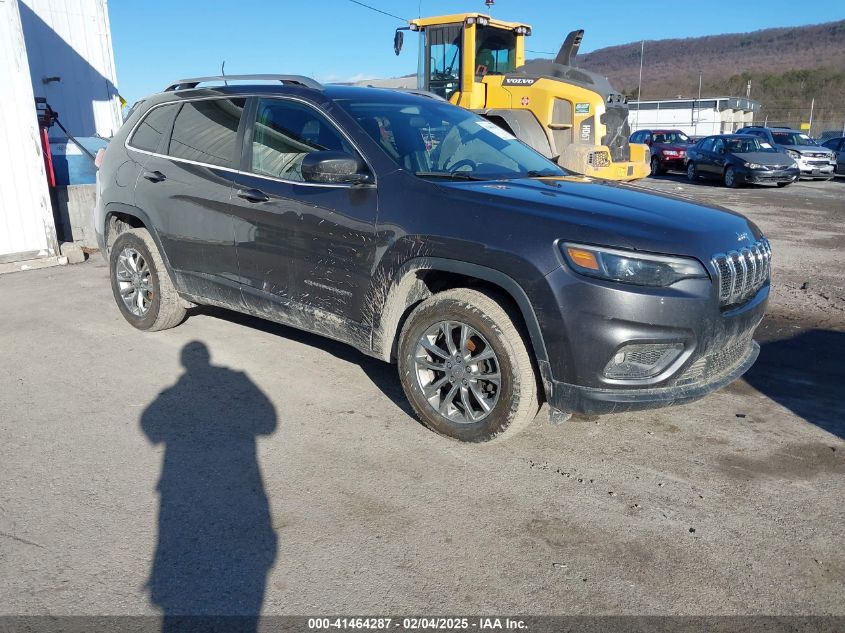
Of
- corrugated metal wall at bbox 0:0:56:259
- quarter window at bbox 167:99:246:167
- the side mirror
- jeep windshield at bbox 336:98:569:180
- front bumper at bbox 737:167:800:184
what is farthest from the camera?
front bumper at bbox 737:167:800:184

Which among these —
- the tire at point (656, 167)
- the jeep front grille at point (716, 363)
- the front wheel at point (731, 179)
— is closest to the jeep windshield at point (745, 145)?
the front wheel at point (731, 179)

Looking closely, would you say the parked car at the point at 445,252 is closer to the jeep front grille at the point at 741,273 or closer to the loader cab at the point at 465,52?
the jeep front grille at the point at 741,273

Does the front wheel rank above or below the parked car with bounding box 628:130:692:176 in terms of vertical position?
below

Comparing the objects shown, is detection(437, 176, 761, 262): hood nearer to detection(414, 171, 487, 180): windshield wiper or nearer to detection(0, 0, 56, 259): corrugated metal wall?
detection(414, 171, 487, 180): windshield wiper

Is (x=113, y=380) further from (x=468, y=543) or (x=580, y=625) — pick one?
(x=580, y=625)

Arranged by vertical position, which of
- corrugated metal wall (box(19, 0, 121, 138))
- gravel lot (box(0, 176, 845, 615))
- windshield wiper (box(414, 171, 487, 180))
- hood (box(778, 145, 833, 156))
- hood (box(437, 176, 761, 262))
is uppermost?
corrugated metal wall (box(19, 0, 121, 138))

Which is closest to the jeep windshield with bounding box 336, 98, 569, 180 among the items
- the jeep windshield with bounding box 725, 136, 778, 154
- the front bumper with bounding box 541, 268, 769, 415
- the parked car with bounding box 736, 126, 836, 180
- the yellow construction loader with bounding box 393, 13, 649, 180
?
the front bumper with bounding box 541, 268, 769, 415

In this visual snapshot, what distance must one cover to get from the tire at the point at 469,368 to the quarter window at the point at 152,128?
2757 millimetres

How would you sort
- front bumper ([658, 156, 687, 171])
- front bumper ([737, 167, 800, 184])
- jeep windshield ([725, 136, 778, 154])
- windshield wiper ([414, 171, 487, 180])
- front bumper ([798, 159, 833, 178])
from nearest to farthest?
windshield wiper ([414, 171, 487, 180]) < front bumper ([737, 167, 800, 184]) < jeep windshield ([725, 136, 778, 154]) < front bumper ([798, 159, 833, 178]) < front bumper ([658, 156, 687, 171])

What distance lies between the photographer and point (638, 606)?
8.46ft

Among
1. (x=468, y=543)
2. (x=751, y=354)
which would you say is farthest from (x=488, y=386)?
(x=751, y=354)

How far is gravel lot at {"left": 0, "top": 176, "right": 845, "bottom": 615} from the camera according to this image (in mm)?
2670

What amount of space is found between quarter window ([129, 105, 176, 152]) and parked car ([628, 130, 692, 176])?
70.9ft

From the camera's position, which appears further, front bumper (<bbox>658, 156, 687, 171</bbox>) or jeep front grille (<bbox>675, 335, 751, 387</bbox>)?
front bumper (<bbox>658, 156, 687, 171</bbox>)
